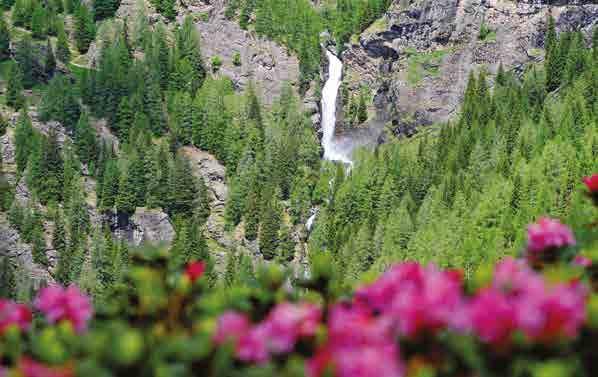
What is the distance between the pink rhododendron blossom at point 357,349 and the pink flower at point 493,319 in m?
0.72

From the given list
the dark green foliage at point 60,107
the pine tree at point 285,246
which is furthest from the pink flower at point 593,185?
the dark green foliage at point 60,107

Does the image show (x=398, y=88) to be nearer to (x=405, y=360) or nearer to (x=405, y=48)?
(x=405, y=48)

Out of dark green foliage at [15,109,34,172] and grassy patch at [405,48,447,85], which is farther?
grassy patch at [405,48,447,85]

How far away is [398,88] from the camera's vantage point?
6722 inches

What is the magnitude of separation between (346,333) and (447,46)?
554 feet

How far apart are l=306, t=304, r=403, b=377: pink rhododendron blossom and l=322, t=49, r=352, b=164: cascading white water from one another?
166m

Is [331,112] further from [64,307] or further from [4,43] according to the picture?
[64,307]

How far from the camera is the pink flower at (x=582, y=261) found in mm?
10328

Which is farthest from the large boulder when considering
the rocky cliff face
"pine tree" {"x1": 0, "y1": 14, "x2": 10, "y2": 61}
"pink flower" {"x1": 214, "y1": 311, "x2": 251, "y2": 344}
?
"pink flower" {"x1": 214, "y1": 311, "x2": 251, "y2": 344}

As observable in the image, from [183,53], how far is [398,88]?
1784 inches

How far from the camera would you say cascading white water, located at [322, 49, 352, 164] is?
584 feet

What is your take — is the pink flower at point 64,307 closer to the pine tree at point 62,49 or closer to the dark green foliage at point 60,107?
the dark green foliage at point 60,107

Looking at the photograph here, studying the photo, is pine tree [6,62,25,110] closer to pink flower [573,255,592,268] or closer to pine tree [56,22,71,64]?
pine tree [56,22,71,64]

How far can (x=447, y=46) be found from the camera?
172m
